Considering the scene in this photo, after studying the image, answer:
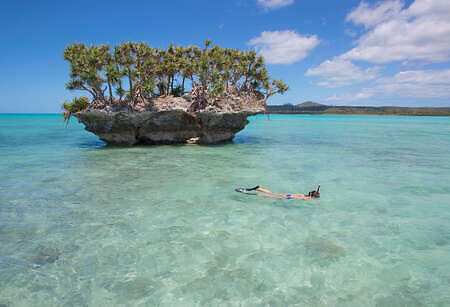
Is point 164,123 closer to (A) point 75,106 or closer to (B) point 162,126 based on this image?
(B) point 162,126

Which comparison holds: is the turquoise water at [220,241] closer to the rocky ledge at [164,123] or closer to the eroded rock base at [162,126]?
the rocky ledge at [164,123]

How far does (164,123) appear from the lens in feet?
73.8

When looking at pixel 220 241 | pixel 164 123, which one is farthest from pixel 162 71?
pixel 220 241

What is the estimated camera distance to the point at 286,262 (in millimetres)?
5273

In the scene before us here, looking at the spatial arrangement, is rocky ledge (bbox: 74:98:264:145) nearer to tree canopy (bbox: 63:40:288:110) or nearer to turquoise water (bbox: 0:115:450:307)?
tree canopy (bbox: 63:40:288:110)

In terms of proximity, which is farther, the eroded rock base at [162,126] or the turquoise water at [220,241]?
the eroded rock base at [162,126]

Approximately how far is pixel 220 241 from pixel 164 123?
1789cm

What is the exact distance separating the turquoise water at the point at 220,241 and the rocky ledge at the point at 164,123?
400 inches

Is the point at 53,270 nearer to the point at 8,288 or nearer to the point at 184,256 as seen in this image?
the point at 8,288

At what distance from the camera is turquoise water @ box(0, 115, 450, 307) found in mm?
4414

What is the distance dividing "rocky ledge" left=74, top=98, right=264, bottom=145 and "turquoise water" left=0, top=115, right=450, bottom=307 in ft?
33.3

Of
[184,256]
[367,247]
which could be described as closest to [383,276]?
[367,247]

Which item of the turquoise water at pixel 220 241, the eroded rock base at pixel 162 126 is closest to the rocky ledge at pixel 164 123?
the eroded rock base at pixel 162 126

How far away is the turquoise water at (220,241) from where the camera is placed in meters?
4.41
